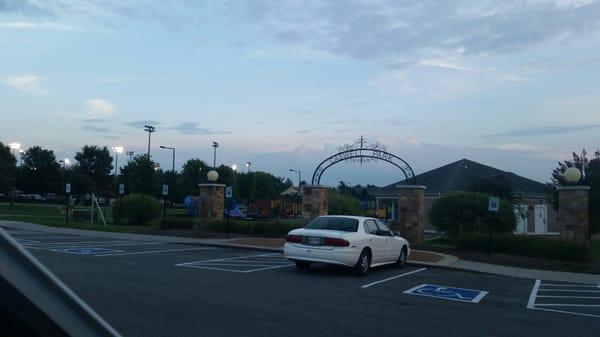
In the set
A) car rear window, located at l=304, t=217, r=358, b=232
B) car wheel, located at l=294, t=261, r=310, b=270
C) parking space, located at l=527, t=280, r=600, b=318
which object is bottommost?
parking space, located at l=527, t=280, r=600, b=318

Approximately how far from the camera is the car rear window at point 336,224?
14680 millimetres

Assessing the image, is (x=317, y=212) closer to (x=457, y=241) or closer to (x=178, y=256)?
(x=457, y=241)

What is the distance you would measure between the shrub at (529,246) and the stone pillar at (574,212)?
810 mm

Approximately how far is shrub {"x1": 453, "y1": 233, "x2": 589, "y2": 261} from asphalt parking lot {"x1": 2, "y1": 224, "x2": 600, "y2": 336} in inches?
181

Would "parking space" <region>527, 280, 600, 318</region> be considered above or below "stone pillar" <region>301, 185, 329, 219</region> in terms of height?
below

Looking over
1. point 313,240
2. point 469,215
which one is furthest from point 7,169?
point 313,240

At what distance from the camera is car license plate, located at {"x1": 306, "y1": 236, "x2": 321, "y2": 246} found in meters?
14.1

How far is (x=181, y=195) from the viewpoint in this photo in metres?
74.7

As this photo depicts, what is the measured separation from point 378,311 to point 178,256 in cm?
938

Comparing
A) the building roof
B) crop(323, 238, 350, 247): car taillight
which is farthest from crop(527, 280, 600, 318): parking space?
the building roof

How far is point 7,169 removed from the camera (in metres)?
64.0

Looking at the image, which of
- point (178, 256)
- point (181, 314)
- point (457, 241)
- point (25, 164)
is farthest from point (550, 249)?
point (25, 164)

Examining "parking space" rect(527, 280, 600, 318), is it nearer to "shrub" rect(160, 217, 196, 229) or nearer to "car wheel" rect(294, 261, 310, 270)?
"car wheel" rect(294, 261, 310, 270)

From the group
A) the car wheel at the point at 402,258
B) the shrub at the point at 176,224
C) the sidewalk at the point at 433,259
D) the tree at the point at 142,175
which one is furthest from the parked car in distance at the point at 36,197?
the car wheel at the point at 402,258
